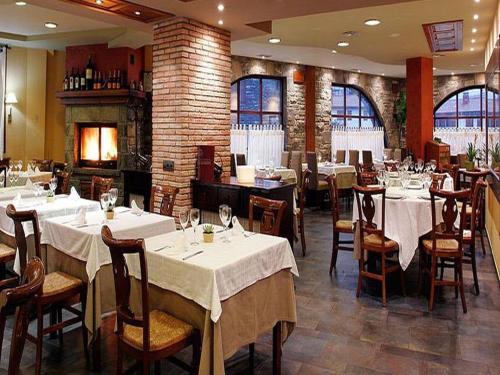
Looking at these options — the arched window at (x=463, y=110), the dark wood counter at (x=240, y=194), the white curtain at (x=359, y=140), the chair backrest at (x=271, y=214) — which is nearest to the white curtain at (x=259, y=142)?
the white curtain at (x=359, y=140)

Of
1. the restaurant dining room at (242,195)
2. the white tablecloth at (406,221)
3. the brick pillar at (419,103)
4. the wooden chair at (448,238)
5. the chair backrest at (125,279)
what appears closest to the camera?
the chair backrest at (125,279)

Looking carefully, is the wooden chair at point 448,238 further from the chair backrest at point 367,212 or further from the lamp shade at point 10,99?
the lamp shade at point 10,99

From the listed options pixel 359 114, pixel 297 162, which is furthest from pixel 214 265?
pixel 359 114

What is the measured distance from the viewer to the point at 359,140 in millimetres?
12914

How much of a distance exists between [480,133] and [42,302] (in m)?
13.0

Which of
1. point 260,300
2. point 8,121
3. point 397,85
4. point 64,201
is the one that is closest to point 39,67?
point 8,121

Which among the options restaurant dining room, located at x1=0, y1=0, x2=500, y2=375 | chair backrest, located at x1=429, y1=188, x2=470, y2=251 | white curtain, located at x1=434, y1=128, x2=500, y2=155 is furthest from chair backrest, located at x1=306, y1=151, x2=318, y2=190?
white curtain, located at x1=434, y1=128, x2=500, y2=155

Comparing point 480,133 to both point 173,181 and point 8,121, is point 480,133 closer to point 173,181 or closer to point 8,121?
point 173,181

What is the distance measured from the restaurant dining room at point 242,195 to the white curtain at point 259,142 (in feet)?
0.15

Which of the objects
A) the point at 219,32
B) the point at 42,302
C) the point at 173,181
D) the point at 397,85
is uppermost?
the point at 397,85

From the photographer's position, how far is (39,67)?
924 centimetres

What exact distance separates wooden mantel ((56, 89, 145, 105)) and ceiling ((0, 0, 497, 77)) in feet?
3.15

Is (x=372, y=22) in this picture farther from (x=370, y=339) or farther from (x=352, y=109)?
(x=352, y=109)

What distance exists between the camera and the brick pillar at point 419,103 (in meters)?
9.61
